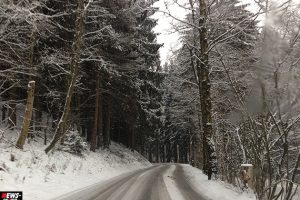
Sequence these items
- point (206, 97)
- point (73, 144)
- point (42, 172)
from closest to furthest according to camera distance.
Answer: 1. point (42, 172)
2. point (206, 97)
3. point (73, 144)

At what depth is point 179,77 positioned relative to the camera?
29266 mm

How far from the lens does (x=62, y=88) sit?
86.6 ft

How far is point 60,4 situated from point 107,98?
11.4 meters

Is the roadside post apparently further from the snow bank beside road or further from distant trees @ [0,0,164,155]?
distant trees @ [0,0,164,155]

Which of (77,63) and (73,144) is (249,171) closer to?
(77,63)

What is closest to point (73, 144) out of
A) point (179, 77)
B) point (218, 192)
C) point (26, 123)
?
point (26, 123)

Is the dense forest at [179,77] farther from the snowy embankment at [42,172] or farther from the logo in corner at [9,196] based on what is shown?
the logo in corner at [9,196]

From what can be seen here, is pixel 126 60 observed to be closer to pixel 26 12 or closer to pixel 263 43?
pixel 26 12

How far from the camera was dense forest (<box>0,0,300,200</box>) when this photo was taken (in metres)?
7.29

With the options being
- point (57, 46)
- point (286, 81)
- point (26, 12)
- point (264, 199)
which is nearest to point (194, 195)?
point (264, 199)

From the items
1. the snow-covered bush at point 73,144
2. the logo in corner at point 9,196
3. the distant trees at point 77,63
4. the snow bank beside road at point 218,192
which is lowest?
the snow bank beside road at point 218,192

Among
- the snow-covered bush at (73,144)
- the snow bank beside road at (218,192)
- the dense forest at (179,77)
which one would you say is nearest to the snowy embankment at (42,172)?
the snow-covered bush at (73,144)

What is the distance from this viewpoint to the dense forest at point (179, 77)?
7293 millimetres

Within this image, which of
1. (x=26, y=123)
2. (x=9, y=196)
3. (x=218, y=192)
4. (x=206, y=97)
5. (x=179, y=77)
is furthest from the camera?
(x=179, y=77)
